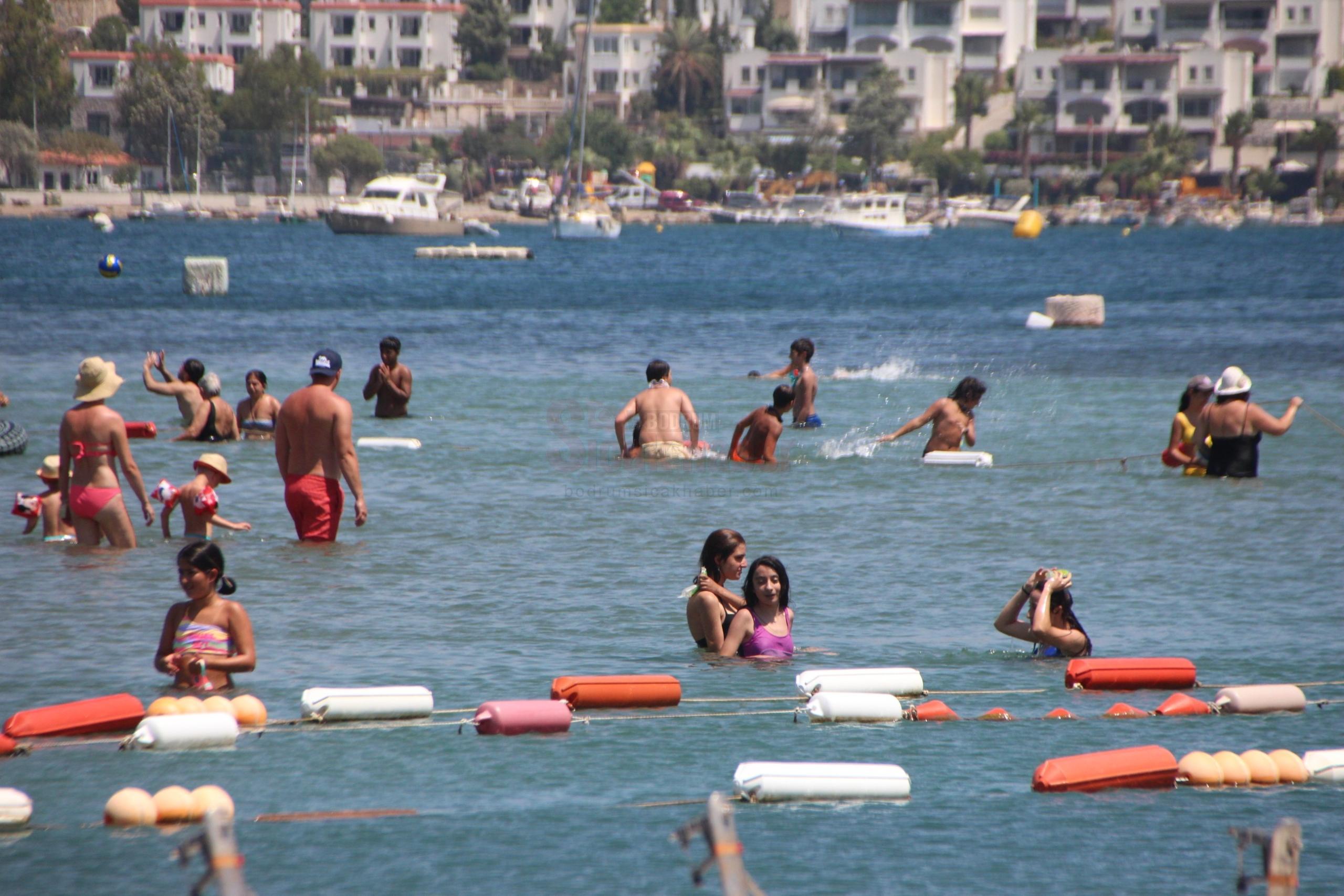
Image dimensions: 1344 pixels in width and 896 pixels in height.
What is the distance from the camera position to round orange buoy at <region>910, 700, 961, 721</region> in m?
8.20

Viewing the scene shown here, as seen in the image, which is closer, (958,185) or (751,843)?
(751,843)

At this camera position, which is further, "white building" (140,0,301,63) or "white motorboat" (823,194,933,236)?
"white building" (140,0,301,63)

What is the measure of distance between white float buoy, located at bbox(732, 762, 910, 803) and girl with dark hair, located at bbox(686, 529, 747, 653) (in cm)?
215

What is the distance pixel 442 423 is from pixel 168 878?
15280mm

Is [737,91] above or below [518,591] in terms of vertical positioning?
above

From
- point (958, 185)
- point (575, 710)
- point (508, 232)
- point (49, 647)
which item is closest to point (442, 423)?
point (49, 647)

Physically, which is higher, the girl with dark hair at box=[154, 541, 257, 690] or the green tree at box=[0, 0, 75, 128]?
the green tree at box=[0, 0, 75, 128]

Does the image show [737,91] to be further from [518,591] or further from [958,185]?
[518,591]

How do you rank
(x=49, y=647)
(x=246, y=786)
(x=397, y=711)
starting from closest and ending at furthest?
1. (x=246, y=786)
2. (x=397, y=711)
3. (x=49, y=647)

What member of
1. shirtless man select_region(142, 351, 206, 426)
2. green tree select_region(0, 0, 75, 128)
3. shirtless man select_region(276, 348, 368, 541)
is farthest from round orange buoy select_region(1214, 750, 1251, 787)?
green tree select_region(0, 0, 75, 128)

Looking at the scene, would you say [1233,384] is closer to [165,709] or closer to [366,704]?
[366,704]

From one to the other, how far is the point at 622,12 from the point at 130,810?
148m

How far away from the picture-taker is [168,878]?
6.11m

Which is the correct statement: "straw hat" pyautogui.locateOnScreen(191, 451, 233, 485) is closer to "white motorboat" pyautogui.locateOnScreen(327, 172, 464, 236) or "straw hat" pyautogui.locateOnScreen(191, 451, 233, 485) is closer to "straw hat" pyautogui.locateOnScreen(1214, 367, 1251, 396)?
"straw hat" pyautogui.locateOnScreen(1214, 367, 1251, 396)
